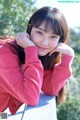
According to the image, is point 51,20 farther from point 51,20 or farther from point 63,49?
point 63,49

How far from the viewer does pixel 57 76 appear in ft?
4.66

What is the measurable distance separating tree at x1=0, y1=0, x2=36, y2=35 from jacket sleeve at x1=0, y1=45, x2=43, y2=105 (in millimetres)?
2682

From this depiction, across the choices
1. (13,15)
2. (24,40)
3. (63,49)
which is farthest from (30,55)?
(13,15)

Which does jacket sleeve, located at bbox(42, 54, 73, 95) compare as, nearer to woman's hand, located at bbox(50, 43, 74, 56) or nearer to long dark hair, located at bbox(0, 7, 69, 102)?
woman's hand, located at bbox(50, 43, 74, 56)

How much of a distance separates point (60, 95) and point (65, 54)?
20cm

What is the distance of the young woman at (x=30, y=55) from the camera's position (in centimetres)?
121

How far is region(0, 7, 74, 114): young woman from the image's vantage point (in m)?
1.21

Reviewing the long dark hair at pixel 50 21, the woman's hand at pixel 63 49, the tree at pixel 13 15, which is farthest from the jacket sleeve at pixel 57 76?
the tree at pixel 13 15

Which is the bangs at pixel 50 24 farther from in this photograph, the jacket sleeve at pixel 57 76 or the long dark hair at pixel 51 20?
the jacket sleeve at pixel 57 76

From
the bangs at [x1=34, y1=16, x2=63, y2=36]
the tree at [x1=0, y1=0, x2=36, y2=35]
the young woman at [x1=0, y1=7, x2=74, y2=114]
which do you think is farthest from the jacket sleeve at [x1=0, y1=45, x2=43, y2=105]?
the tree at [x1=0, y1=0, x2=36, y2=35]

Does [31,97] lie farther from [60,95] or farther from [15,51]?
[60,95]

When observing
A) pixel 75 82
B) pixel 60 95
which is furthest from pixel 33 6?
pixel 60 95

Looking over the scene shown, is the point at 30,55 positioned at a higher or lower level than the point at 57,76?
higher

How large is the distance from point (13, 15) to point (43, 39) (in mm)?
2712
